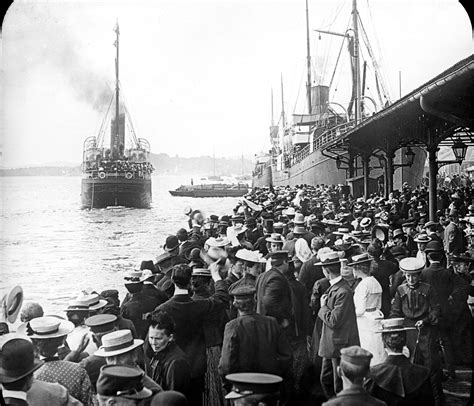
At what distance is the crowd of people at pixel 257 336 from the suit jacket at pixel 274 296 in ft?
0.04

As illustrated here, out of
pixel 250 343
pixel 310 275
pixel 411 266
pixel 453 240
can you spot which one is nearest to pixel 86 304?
pixel 250 343

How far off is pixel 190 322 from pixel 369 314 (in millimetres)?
1809

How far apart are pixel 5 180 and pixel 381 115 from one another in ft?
23.5

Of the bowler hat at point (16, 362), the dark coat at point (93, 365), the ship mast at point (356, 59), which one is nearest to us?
the bowler hat at point (16, 362)

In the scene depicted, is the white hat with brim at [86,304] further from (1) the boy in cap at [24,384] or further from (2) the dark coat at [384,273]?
(2) the dark coat at [384,273]

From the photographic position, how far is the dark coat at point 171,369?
4.09m

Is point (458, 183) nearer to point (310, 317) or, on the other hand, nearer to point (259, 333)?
point (310, 317)

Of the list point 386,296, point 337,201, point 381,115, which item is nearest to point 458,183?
point 337,201

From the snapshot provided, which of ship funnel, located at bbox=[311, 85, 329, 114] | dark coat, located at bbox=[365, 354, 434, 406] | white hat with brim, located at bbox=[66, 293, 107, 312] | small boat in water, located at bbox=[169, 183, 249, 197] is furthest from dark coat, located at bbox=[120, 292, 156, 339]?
small boat in water, located at bbox=[169, 183, 249, 197]

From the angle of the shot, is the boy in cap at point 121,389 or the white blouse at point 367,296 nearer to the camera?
the boy in cap at point 121,389

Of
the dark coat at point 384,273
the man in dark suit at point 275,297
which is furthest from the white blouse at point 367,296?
the dark coat at point 384,273

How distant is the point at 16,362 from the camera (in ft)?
11.9

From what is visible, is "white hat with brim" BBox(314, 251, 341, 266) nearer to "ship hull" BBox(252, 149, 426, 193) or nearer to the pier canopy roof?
the pier canopy roof

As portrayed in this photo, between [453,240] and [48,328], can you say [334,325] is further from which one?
[453,240]
